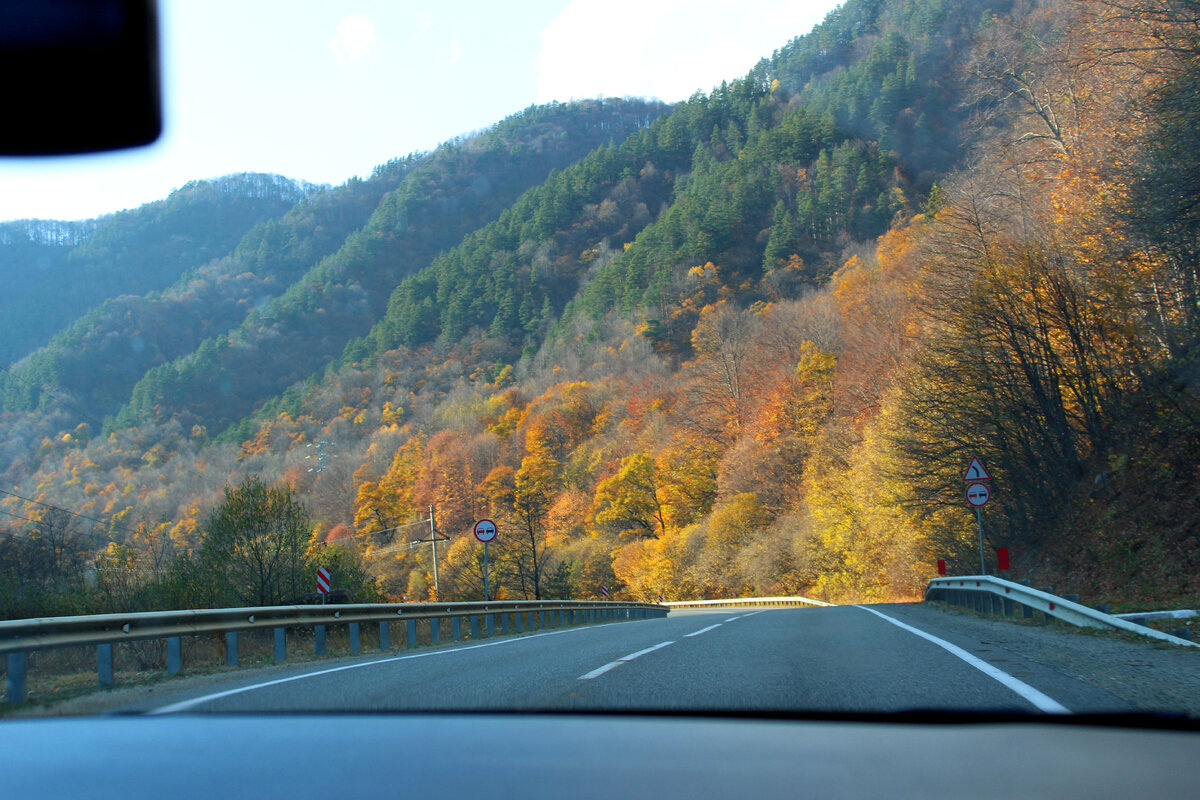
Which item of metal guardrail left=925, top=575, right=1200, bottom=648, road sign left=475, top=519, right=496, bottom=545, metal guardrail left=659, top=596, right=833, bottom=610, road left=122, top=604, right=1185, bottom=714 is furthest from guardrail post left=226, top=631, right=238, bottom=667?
metal guardrail left=659, top=596, right=833, bottom=610

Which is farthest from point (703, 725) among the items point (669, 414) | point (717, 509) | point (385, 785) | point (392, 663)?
point (669, 414)

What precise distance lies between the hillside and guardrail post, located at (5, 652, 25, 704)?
28.4ft

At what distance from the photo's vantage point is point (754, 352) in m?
62.1

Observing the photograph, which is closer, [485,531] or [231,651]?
[231,651]

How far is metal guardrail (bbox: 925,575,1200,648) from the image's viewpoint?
9.45 meters

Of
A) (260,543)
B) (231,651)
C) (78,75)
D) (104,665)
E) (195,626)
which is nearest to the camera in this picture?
(104,665)

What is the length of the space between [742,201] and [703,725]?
310ft

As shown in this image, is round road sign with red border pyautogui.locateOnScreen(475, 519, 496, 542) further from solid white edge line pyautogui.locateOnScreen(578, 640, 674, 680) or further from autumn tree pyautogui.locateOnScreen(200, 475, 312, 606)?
solid white edge line pyautogui.locateOnScreen(578, 640, 674, 680)

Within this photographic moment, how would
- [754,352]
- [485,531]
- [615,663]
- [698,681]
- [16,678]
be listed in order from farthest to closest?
[754,352], [485,531], [615,663], [16,678], [698,681]

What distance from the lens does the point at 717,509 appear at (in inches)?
2174

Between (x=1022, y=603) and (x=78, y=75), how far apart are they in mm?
15594

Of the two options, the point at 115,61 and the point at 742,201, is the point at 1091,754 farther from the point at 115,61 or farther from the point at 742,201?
the point at 742,201

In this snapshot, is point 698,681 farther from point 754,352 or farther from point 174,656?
point 754,352

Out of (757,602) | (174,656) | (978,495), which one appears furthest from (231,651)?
(757,602)
